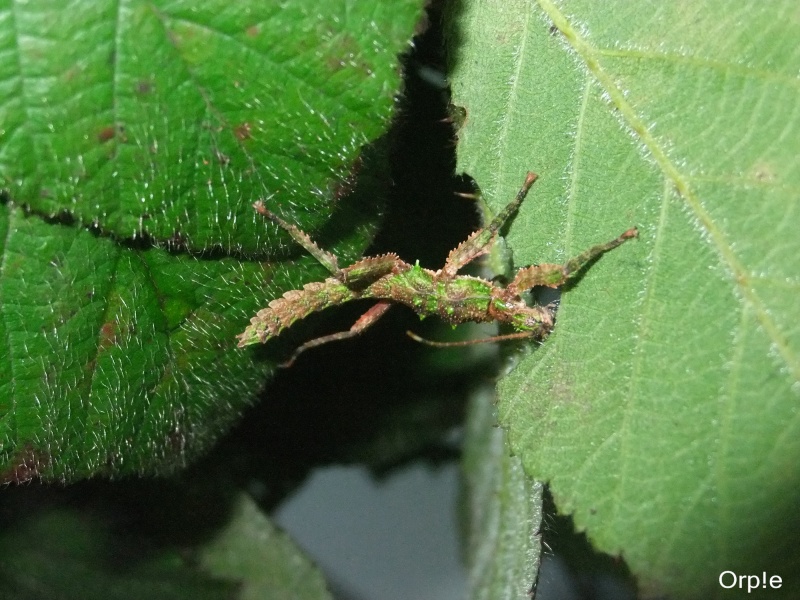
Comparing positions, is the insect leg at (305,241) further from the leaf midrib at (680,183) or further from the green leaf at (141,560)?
the green leaf at (141,560)

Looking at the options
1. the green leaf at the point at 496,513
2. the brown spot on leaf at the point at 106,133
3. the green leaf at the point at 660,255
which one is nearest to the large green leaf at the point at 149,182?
the brown spot on leaf at the point at 106,133

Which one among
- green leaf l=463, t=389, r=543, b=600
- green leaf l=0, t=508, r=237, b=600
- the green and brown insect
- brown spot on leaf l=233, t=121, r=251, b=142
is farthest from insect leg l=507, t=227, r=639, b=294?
green leaf l=0, t=508, r=237, b=600

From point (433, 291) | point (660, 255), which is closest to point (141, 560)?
point (433, 291)

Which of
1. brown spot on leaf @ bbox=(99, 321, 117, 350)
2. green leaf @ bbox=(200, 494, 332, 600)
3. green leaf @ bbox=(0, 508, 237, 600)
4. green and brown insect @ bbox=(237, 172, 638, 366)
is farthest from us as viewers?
green leaf @ bbox=(200, 494, 332, 600)

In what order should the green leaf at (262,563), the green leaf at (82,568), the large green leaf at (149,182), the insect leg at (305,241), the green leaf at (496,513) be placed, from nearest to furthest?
1. the large green leaf at (149,182)
2. the insect leg at (305,241)
3. the green leaf at (496,513)
4. the green leaf at (82,568)
5. the green leaf at (262,563)

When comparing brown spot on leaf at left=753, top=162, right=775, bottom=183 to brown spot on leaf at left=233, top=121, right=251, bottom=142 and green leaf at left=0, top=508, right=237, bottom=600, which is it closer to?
brown spot on leaf at left=233, top=121, right=251, bottom=142

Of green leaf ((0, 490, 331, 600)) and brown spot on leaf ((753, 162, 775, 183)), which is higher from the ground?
brown spot on leaf ((753, 162, 775, 183))

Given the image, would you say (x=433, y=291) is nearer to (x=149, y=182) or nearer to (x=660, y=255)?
(x=660, y=255)
